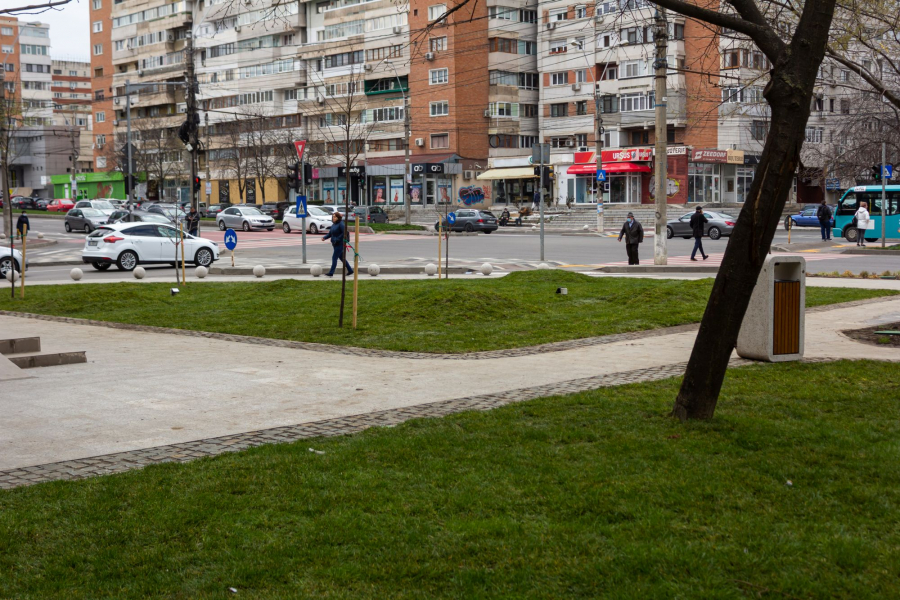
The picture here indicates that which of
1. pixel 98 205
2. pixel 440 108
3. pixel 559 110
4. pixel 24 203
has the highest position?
pixel 440 108

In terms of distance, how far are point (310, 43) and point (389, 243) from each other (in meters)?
50.1

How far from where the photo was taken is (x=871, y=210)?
4059cm

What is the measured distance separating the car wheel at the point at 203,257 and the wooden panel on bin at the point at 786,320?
23.4 m

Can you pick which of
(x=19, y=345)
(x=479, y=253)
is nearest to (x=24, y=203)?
(x=479, y=253)

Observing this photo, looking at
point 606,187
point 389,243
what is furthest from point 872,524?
point 606,187

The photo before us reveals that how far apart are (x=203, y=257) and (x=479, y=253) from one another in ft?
34.1

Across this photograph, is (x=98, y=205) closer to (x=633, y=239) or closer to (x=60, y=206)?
(x=60, y=206)

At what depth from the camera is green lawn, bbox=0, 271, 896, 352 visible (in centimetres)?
1309

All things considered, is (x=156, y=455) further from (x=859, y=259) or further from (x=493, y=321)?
(x=859, y=259)

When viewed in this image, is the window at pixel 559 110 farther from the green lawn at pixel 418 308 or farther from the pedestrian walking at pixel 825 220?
the green lawn at pixel 418 308

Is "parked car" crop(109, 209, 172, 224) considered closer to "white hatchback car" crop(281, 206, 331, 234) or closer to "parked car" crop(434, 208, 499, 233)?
"white hatchback car" crop(281, 206, 331, 234)

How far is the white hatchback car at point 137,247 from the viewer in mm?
29938

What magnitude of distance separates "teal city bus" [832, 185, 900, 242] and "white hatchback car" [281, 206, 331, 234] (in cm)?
2591

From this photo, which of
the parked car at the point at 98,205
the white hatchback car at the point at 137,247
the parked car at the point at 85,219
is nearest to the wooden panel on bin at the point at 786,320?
the white hatchback car at the point at 137,247
